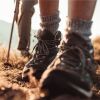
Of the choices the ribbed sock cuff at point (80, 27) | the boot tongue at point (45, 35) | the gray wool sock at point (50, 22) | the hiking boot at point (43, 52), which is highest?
the gray wool sock at point (50, 22)

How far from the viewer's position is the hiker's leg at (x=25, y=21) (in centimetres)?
597

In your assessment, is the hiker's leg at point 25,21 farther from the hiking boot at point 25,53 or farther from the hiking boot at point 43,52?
the hiking boot at point 43,52

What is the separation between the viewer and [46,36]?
3.20m

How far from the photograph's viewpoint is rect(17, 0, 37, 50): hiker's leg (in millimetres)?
5969

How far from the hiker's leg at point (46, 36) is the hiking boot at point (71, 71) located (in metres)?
0.55

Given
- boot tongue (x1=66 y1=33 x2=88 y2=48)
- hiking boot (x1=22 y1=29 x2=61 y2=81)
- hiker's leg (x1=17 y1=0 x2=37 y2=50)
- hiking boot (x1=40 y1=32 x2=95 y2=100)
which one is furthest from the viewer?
hiker's leg (x1=17 y1=0 x2=37 y2=50)

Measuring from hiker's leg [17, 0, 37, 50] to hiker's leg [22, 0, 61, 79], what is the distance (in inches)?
108

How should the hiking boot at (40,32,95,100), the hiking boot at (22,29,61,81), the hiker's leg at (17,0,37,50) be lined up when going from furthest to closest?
the hiker's leg at (17,0,37,50), the hiking boot at (22,29,61,81), the hiking boot at (40,32,95,100)

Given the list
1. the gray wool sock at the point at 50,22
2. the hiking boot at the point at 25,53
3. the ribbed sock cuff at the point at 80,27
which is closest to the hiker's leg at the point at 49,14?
the gray wool sock at the point at 50,22

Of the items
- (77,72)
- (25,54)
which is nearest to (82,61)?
(77,72)

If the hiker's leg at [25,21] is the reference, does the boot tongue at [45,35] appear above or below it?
below

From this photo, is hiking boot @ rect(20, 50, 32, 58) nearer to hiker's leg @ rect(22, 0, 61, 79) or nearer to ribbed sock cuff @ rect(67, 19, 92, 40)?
hiker's leg @ rect(22, 0, 61, 79)

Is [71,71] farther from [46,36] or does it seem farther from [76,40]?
[46,36]

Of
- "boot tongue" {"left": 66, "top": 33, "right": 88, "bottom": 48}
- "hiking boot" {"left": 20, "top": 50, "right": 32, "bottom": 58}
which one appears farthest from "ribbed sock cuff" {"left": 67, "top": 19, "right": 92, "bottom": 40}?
"hiking boot" {"left": 20, "top": 50, "right": 32, "bottom": 58}
